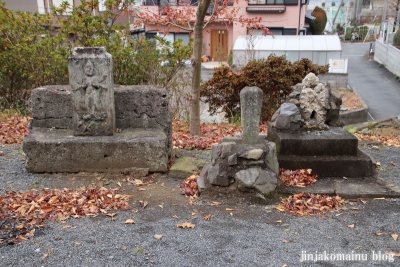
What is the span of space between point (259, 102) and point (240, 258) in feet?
6.95

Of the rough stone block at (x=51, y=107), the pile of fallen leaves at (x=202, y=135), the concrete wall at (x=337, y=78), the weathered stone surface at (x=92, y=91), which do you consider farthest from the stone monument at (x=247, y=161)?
the concrete wall at (x=337, y=78)

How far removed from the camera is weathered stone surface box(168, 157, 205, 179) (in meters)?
5.68

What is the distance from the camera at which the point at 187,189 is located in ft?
16.8

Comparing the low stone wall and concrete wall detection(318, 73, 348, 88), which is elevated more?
the low stone wall

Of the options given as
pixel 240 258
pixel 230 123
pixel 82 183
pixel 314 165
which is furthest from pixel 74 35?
pixel 240 258

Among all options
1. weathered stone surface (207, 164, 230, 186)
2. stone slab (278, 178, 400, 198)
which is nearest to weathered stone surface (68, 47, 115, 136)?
weathered stone surface (207, 164, 230, 186)

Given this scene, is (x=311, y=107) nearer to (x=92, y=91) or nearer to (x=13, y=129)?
(x=92, y=91)

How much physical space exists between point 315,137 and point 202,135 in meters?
3.54

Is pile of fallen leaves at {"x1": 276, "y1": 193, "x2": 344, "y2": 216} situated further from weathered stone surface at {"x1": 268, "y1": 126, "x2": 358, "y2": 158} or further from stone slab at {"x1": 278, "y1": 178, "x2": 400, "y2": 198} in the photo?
weathered stone surface at {"x1": 268, "y1": 126, "x2": 358, "y2": 158}

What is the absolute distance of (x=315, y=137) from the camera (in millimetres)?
5609

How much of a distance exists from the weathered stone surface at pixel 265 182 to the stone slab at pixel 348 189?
0.17 m

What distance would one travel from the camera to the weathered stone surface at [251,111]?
4.95 metres

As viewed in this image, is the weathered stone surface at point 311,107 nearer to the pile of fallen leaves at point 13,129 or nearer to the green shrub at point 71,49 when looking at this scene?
the green shrub at point 71,49

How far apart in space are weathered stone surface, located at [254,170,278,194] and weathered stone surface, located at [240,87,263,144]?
1.53 ft
